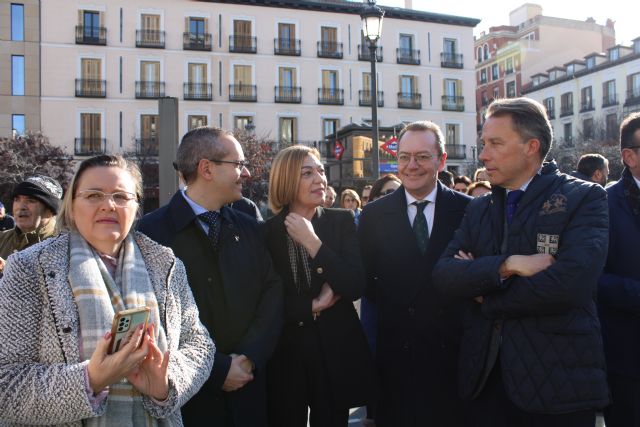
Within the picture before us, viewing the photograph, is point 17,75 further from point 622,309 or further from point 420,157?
point 622,309

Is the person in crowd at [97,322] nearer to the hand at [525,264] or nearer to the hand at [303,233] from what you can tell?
the hand at [303,233]

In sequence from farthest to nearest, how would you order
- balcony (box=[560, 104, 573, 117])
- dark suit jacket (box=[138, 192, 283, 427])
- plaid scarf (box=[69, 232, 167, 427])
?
1. balcony (box=[560, 104, 573, 117])
2. dark suit jacket (box=[138, 192, 283, 427])
3. plaid scarf (box=[69, 232, 167, 427])

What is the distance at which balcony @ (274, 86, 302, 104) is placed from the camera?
36.8 metres

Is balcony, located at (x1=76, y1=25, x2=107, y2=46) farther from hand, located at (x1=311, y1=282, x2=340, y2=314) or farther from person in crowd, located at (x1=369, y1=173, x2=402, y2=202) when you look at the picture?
hand, located at (x1=311, y1=282, x2=340, y2=314)

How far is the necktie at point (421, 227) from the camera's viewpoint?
11.3 ft

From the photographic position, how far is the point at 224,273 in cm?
297

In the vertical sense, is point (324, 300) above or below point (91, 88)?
below

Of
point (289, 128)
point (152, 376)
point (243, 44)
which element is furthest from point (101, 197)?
point (243, 44)

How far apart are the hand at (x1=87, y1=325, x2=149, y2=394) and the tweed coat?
0.05m

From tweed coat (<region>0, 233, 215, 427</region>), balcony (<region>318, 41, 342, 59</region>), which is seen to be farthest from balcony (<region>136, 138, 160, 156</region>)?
tweed coat (<region>0, 233, 215, 427</region>)

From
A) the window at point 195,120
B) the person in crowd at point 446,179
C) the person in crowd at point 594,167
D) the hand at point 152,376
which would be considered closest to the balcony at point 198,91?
the window at point 195,120

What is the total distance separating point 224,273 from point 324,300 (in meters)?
0.63

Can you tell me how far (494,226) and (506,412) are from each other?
951 millimetres

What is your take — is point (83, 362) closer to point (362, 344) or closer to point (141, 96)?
point (362, 344)
